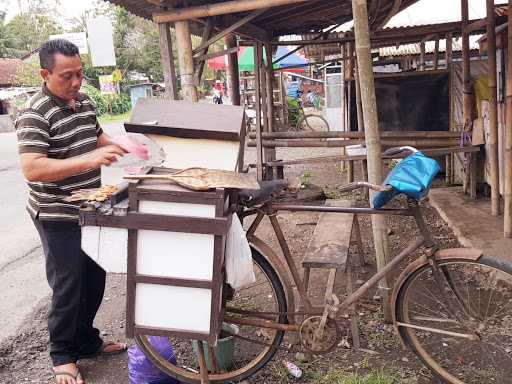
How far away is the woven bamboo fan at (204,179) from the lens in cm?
208

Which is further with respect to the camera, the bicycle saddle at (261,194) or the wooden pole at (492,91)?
the wooden pole at (492,91)

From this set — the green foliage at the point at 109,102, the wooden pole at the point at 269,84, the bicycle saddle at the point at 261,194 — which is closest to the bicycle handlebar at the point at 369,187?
the bicycle saddle at the point at 261,194

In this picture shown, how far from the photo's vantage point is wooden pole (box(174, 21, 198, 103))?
383cm

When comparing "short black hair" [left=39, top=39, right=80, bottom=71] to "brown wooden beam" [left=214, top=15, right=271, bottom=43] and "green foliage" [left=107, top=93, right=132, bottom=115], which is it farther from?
"green foliage" [left=107, top=93, right=132, bottom=115]

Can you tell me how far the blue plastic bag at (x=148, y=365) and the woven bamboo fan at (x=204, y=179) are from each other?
1.06 m

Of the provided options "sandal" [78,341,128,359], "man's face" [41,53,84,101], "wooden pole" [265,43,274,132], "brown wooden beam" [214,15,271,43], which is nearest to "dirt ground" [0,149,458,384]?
"sandal" [78,341,128,359]

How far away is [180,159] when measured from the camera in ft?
7.82

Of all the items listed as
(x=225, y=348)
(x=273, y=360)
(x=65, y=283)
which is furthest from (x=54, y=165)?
(x=273, y=360)

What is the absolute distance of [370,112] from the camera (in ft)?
9.84

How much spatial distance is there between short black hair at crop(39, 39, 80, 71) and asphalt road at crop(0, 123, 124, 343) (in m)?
2.15

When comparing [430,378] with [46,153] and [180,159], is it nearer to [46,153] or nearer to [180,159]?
[180,159]

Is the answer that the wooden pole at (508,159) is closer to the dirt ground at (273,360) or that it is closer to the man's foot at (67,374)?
the dirt ground at (273,360)

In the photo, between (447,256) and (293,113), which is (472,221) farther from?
(293,113)

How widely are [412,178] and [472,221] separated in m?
2.94
